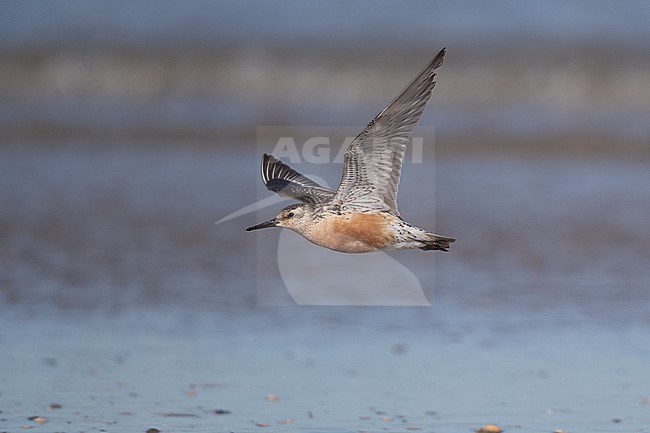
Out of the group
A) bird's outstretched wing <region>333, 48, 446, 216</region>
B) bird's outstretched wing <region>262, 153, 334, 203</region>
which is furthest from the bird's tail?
bird's outstretched wing <region>262, 153, 334, 203</region>

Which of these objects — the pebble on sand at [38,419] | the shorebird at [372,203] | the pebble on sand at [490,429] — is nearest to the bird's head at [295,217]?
the shorebird at [372,203]

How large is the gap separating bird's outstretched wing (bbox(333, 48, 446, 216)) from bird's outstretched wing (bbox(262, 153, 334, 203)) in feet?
0.96

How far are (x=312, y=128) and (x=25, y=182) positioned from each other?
4.80 meters

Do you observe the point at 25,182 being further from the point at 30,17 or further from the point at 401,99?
the point at 30,17

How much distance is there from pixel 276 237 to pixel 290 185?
3.48m

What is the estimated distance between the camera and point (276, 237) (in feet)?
38.4

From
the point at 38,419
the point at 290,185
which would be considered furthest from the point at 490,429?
the point at 38,419

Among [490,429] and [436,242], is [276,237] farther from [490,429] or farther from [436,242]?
[490,429]

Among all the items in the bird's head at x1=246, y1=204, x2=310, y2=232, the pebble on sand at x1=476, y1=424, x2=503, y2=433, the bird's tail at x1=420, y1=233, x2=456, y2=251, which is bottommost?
the pebble on sand at x1=476, y1=424, x2=503, y2=433

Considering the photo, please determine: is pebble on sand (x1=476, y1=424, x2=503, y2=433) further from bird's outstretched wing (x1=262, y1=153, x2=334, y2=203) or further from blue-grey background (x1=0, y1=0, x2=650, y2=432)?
bird's outstretched wing (x1=262, y1=153, x2=334, y2=203)

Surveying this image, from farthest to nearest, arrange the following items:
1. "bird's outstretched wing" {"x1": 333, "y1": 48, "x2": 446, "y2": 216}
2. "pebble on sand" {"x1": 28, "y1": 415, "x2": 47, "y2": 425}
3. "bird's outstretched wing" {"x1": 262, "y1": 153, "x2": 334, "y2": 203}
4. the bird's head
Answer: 1. "bird's outstretched wing" {"x1": 262, "y1": 153, "x2": 334, "y2": 203}
2. the bird's head
3. "bird's outstretched wing" {"x1": 333, "y1": 48, "x2": 446, "y2": 216}
4. "pebble on sand" {"x1": 28, "y1": 415, "x2": 47, "y2": 425}

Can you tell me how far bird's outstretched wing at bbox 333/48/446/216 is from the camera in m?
7.19

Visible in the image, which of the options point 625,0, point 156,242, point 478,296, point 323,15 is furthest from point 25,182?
point 625,0

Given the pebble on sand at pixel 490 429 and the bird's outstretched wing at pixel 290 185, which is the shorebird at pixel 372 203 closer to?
the bird's outstretched wing at pixel 290 185
